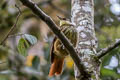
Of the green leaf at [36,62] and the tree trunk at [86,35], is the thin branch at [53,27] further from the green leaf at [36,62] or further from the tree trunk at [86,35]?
the green leaf at [36,62]

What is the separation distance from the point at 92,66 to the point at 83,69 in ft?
0.61

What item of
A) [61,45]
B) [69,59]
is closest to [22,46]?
[61,45]

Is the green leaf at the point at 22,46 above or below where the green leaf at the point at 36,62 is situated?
above

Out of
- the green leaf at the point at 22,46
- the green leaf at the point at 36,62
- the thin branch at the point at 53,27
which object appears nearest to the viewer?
the thin branch at the point at 53,27

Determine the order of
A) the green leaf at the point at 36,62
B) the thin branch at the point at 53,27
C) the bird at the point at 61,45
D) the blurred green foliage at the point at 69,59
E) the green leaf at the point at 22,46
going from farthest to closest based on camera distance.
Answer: the green leaf at the point at 36,62 → the bird at the point at 61,45 → the blurred green foliage at the point at 69,59 → the green leaf at the point at 22,46 → the thin branch at the point at 53,27

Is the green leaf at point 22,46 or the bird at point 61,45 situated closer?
the green leaf at point 22,46

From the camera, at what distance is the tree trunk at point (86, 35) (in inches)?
75.8

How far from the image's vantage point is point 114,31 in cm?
367

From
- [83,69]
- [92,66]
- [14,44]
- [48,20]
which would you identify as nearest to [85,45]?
[92,66]

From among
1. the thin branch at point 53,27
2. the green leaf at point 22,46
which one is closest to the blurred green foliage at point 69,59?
the green leaf at point 22,46

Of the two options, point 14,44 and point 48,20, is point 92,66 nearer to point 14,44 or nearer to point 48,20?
point 48,20

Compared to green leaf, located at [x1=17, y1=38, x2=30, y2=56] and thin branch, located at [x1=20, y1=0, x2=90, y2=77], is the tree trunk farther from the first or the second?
green leaf, located at [x1=17, y1=38, x2=30, y2=56]

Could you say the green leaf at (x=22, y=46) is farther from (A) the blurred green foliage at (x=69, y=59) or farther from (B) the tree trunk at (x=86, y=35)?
(B) the tree trunk at (x=86, y=35)

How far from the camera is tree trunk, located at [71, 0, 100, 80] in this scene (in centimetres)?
192
